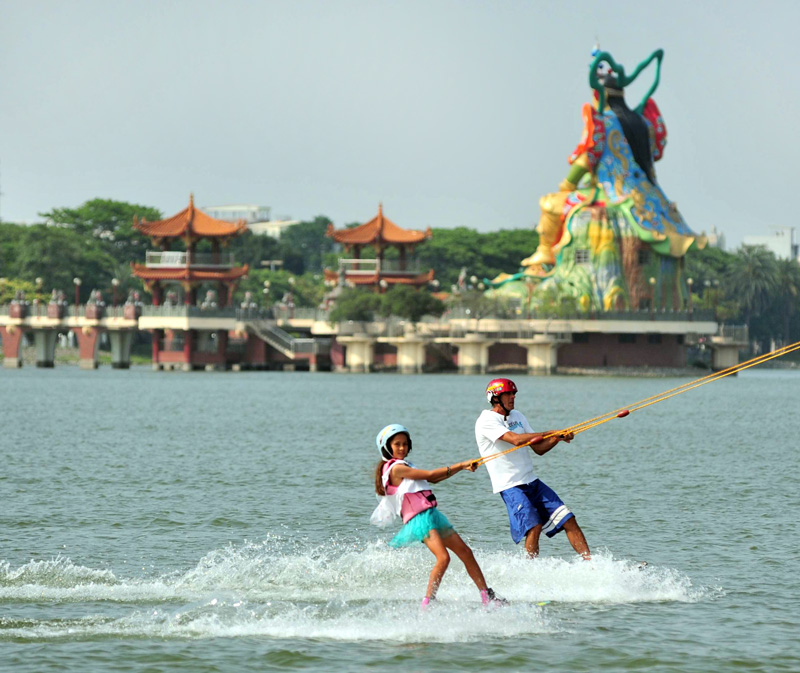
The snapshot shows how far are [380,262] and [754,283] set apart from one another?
39.0 meters

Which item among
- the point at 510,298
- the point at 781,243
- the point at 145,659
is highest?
the point at 781,243

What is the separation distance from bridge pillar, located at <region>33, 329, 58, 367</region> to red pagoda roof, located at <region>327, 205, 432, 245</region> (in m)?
20.3

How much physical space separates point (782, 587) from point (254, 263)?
13015 centimetres

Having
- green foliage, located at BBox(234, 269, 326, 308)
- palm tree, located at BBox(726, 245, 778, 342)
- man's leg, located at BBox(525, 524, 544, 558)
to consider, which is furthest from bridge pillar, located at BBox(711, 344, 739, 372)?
man's leg, located at BBox(525, 524, 544, 558)

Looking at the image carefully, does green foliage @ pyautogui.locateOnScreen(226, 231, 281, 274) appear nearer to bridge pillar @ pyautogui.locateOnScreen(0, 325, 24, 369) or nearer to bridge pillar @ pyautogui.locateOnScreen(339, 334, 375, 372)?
bridge pillar @ pyautogui.locateOnScreen(0, 325, 24, 369)

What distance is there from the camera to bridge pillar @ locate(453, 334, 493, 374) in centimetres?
9006

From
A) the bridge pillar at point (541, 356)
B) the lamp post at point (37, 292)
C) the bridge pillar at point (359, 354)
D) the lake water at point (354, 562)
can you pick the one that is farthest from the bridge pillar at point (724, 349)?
the lake water at point (354, 562)

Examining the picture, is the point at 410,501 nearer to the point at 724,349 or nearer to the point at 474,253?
the point at 724,349

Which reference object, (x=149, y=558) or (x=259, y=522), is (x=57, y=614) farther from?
(x=259, y=522)

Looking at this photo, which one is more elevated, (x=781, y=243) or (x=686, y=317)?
(x=781, y=243)

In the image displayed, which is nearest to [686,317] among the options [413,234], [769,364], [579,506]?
A: [413,234]

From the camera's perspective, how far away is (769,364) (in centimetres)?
12781

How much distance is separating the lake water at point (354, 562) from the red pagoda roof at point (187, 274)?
6044 cm

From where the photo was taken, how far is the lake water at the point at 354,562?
1269 cm
